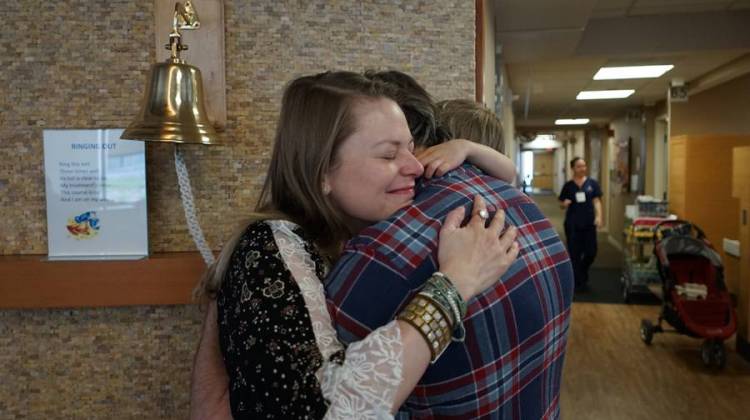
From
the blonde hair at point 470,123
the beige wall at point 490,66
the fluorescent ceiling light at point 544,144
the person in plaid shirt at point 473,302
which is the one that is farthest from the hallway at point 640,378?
the fluorescent ceiling light at point 544,144

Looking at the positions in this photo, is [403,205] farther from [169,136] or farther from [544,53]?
[544,53]


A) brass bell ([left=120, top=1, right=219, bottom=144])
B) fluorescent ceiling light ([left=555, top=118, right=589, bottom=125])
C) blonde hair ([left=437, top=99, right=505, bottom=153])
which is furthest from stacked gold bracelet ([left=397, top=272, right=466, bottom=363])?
fluorescent ceiling light ([left=555, top=118, right=589, bottom=125])

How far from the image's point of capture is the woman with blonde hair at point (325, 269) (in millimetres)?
749

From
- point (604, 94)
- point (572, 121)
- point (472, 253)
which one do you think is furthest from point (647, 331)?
point (572, 121)

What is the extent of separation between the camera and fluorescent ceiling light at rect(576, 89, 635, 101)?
877 cm

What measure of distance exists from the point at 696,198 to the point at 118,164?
6.48 m

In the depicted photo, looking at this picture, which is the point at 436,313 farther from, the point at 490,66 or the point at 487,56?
the point at 490,66

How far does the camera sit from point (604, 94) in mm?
9109

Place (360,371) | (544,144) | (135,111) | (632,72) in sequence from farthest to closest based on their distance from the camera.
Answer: (544,144), (632,72), (135,111), (360,371)

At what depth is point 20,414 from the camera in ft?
6.37

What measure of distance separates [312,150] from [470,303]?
13.4 inches

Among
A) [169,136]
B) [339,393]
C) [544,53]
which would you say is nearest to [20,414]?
[169,136]

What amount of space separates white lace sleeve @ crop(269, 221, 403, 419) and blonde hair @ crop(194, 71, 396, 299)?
0.69 feet

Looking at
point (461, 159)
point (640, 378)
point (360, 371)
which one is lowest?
point (640, 378)
